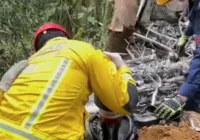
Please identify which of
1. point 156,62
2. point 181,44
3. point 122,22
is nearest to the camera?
point 156,62

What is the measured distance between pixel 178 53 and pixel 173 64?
1.20 ft

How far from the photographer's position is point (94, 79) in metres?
3.00

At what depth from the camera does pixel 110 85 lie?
9.80ft

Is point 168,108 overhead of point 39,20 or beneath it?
overhead

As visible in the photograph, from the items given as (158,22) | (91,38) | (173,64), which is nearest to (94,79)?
(173,64)

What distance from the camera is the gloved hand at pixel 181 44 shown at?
525cm

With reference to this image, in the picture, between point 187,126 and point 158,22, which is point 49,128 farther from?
point 158,22

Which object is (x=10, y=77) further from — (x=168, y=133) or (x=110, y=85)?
(x=168, y=133)

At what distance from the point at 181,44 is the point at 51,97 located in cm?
280

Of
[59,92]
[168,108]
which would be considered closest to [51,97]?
[59,92]

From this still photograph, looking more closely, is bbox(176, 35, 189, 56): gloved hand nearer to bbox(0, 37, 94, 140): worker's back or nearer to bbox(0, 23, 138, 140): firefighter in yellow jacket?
bbox(0, 23, 138, 140): firefighter in yellow jacket

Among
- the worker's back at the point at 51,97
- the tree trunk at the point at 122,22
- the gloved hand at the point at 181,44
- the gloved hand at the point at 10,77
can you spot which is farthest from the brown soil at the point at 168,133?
the tree trunk at the point at 122,22

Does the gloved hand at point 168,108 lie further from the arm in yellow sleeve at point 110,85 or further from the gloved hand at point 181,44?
the gloved hand at point 181,44

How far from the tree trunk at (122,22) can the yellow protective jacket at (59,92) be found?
2821 millimetres
